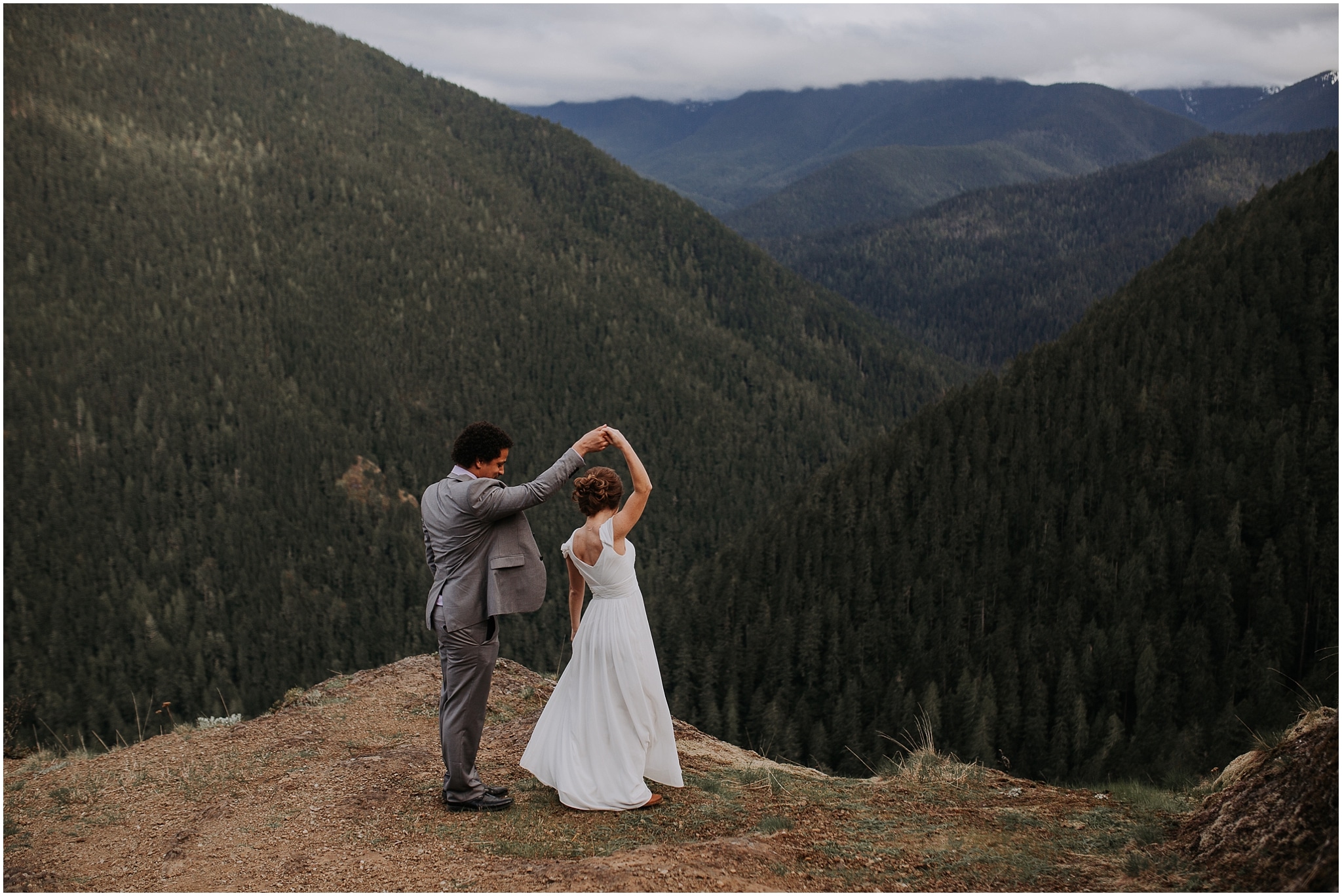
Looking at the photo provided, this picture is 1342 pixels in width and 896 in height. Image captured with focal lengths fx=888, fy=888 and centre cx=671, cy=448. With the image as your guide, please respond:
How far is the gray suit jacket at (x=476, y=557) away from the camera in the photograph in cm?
1103

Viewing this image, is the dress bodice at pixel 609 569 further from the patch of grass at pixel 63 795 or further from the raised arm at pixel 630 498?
the patch of grass at pixel 63 795

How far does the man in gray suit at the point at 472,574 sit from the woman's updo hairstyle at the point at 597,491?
0.28 metres

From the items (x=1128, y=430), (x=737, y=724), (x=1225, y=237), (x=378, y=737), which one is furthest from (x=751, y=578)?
(x=378, y=737)

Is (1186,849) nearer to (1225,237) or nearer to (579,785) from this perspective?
(579,785)

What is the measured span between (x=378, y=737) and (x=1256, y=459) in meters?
122

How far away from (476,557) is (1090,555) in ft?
375

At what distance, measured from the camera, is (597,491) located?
1127cm

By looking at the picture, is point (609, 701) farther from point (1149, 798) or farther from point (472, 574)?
point (1149, 798)

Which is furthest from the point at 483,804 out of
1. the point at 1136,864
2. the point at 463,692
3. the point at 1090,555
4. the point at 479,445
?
the point at 1090,555

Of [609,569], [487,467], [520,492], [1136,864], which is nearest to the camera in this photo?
[1136,864]

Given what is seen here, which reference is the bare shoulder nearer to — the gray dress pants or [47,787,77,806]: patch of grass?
the gray dress pants

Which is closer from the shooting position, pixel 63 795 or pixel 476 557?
pixel 476 557

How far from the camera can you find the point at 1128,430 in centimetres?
12450

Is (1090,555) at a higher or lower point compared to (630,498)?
lower
